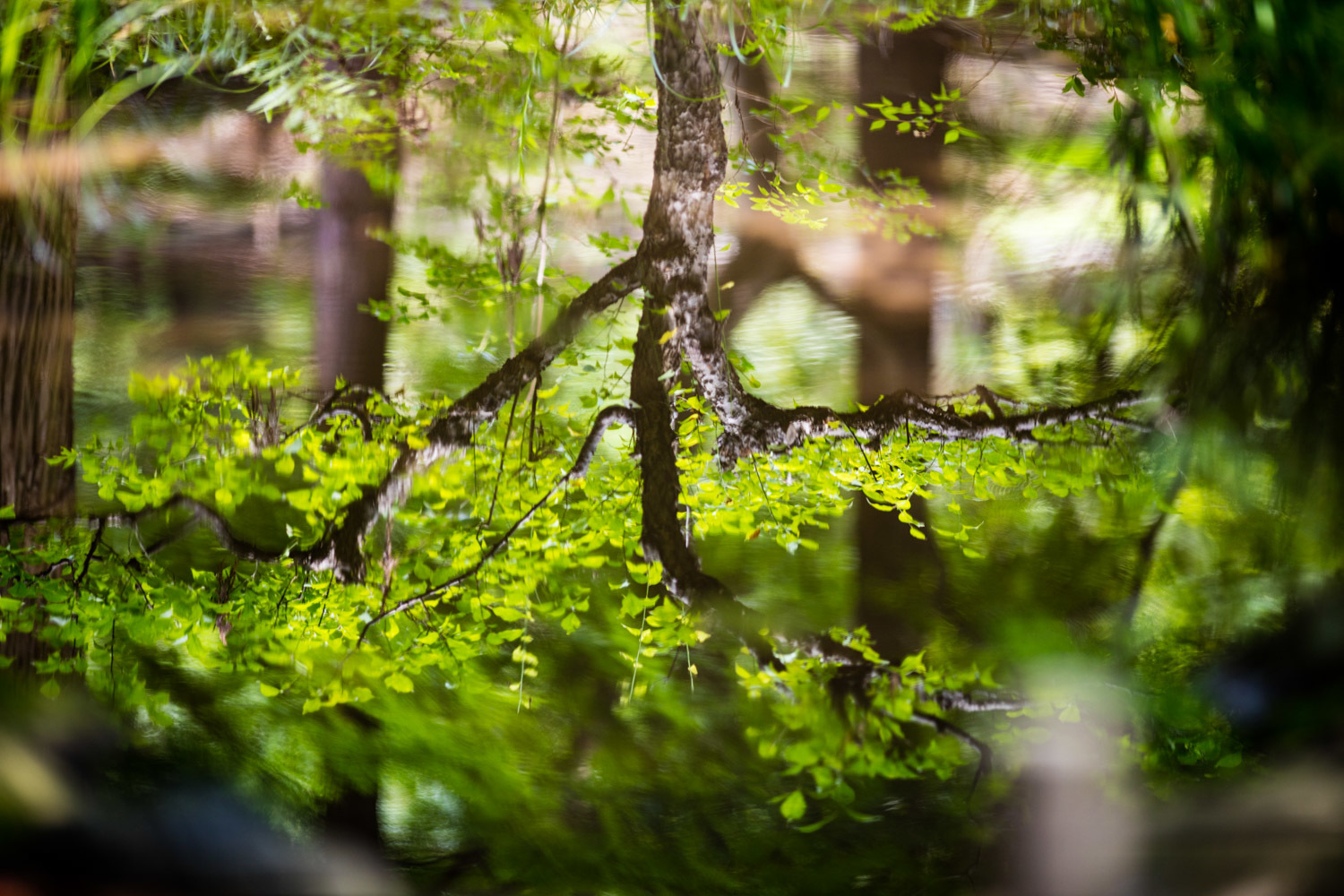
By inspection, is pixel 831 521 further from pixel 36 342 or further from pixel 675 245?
pixel 36 342

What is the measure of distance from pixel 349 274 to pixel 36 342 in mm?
446

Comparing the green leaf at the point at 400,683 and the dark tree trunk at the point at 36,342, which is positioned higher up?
the dark tree trunk at the point at 36,342

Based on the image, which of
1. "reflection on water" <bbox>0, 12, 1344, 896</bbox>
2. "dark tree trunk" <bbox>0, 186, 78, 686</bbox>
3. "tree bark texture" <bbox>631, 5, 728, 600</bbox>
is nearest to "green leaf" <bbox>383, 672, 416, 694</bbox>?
"reflection on water" <bbox>0, 12, 1344, 896</bbox>

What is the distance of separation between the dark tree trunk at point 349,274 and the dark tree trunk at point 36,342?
353mm

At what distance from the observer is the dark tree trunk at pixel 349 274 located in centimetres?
104

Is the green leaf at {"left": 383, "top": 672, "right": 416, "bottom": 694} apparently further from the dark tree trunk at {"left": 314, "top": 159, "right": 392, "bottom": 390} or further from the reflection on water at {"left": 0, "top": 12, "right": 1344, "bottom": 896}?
the dark tree trunk at {"left": 314, "top": 159, "right": 392, "bottom": 390}

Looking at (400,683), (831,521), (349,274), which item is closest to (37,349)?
(349,274)

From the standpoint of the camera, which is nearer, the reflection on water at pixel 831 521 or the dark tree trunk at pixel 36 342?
the reflection on water at pixel 831 521

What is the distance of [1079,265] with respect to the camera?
1007 mm

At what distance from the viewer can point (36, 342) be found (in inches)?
41.0

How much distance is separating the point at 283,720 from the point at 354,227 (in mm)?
682

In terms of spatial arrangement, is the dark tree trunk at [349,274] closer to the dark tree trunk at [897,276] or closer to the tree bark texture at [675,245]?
the tree bark texture at [675,245]

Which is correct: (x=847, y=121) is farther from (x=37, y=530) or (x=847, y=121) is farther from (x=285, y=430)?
(x=37, y=530)

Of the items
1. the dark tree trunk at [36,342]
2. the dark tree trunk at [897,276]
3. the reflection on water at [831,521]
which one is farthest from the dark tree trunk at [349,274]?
the dark tree trunk at [897,276]
